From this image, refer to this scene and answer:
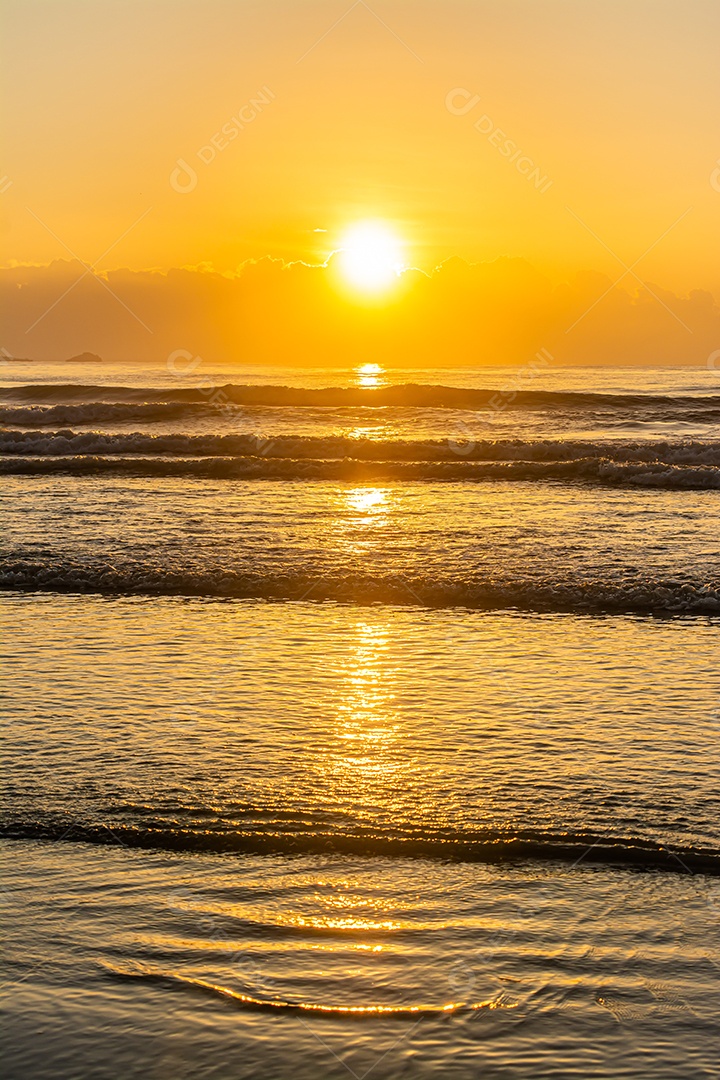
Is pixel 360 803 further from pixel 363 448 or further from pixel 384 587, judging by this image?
pixel 363 448

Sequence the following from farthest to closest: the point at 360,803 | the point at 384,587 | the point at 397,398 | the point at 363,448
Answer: the point at 397,398 → the point at 363,448 → the point at 384,587 → the point at 360,803

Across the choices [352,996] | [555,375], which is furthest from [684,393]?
[352,996]

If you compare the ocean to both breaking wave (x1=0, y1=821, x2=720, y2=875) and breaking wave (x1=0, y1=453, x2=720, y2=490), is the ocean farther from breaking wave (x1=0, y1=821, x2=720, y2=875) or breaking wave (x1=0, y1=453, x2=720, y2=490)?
breaking wave (x1=0, y1=453, x2=720, y2=490)

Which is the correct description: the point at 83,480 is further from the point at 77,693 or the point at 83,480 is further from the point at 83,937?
the point at 83,937

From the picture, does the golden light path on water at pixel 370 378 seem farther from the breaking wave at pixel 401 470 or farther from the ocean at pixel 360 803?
the ocean at pixel 360 803

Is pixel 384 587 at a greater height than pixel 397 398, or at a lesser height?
lesser

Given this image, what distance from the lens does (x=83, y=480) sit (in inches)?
963

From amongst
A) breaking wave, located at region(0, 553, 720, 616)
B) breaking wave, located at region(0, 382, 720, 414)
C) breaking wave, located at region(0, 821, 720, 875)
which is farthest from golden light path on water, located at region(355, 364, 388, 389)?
breaking wave, located at region(0, 821, 720, 875)

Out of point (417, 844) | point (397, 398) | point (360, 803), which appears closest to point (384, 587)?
point (360, 803)

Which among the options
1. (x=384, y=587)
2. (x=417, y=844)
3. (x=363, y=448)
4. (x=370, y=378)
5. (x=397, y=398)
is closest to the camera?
(x=417, y=844)

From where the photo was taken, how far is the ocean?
13.9 ft

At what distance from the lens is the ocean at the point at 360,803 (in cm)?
425

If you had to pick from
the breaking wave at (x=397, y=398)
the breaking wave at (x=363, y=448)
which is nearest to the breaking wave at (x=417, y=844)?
the breaking wave at (x=363, y=448)

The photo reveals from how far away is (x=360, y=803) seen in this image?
6.34 m
